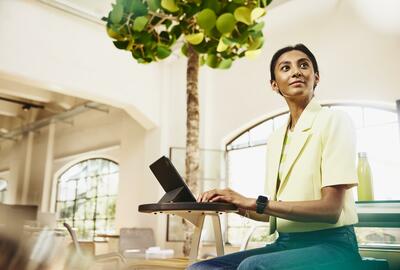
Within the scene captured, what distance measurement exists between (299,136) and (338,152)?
0.47 ft

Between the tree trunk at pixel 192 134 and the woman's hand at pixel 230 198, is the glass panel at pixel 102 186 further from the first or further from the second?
the woman's hand at pixel 230 198

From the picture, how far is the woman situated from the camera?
3.73 ft

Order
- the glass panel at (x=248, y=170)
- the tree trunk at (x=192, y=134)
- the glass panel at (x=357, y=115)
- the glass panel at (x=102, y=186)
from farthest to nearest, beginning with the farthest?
the glass panel at (x=102, y=186) < the glass panel at (x=248, y=170) < the glass panel at (x=357, y=115) < the tree trunk at (x=192, y=134)

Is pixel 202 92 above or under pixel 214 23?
above

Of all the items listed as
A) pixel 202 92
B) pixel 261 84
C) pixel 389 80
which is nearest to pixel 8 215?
pixel 389 80

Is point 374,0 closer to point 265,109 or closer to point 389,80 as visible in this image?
point 389,80

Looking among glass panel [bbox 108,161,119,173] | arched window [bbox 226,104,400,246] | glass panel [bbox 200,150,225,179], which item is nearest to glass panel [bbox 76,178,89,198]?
glass panel [bbox 108,161,119,173]

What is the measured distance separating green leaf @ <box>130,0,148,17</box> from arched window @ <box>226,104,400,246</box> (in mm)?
3217

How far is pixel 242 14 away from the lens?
1256 mm

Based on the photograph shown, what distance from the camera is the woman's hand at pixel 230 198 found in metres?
1.18

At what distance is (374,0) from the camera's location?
4.80m

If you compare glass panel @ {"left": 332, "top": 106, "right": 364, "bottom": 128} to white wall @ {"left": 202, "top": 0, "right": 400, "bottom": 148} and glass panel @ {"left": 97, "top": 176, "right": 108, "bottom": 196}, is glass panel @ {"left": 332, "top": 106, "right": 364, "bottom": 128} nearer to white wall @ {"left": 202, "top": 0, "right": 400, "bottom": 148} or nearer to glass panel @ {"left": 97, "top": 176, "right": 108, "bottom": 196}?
white wall @ {"left": 202, "top": 0, "right": 400, "bottom": 148}

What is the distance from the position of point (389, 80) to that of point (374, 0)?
3.11ft

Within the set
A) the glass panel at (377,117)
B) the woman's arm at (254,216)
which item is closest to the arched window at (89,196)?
the glass panel at (377,117)
